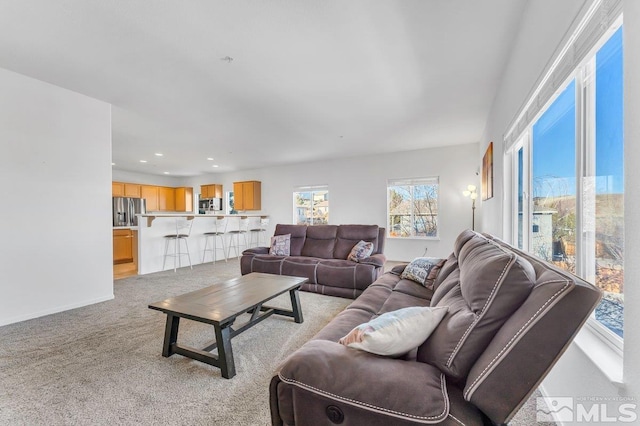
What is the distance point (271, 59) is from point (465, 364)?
279 cm

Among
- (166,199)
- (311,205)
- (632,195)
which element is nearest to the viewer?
(632,195)

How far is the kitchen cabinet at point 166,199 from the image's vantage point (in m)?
9.25

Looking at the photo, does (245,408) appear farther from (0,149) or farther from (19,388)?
(0,149)

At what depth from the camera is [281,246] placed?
4410 millimetres

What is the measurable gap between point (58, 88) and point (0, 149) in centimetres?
92

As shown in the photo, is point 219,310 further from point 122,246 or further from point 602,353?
point 122,246

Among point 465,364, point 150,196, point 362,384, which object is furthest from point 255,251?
point 150,196

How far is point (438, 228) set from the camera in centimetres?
594

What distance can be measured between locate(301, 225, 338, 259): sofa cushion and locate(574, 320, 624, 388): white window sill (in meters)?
3.21

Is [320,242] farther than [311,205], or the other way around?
[311,205]

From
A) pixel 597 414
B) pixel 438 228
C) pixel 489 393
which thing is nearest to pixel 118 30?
pixel 489 393

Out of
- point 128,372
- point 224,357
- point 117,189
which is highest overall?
point 117,189

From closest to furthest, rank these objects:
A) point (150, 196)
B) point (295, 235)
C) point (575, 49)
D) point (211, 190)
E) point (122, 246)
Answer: point (575, 49)
point (295, 235)
point (122, 246)
point (150, 196)
point (211, 190)

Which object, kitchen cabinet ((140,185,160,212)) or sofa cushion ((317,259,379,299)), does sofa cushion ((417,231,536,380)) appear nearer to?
sofa cushion ((317,259,379,299))
